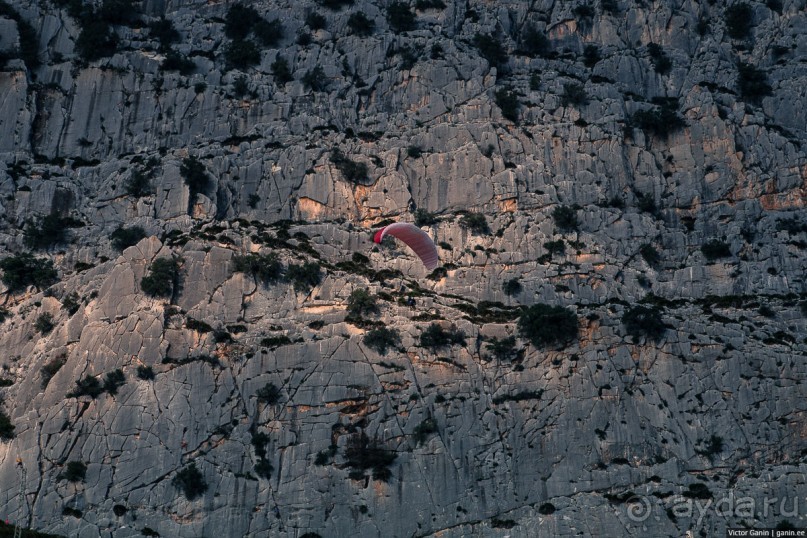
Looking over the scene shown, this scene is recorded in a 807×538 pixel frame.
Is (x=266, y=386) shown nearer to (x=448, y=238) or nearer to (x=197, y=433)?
(x=197, y=433)

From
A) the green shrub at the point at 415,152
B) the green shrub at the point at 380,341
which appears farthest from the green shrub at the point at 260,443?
the green shrub at the point at 415,152

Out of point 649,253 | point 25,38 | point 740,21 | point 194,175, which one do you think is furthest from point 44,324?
point 740,21

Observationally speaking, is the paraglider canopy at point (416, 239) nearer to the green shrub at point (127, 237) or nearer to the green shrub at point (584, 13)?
the green shrub at point (127, 237)

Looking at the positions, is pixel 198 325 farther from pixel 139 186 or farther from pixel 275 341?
pixel 139 186

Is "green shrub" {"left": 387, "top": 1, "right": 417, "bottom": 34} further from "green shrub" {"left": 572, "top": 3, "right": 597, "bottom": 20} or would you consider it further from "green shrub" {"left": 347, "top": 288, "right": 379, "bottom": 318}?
"green shrub" {"left": 347, "top": 288, "right": 379, "bottom": 318}

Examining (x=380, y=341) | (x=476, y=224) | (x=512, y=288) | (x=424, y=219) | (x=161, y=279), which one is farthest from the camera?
(x=424, y=219)

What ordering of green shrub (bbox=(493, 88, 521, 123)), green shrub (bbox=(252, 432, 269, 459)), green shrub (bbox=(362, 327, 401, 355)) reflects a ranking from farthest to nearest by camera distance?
green shrub (bbox=(493, 88, 521, 123))
green shrub (bbox=(362, 327, 401, 355))
green shrub (bbox=(252, 432, 269, 459))

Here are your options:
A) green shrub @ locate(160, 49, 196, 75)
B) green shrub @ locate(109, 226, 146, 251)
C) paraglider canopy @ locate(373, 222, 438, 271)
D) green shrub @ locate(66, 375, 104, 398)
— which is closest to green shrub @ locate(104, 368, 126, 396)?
green shrub @ locate(66, 375, 104, 398)
